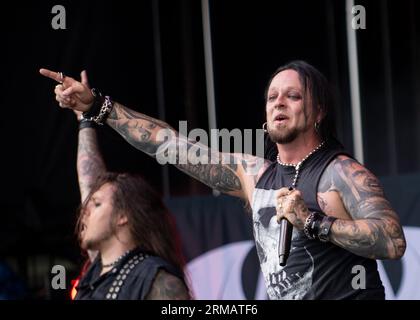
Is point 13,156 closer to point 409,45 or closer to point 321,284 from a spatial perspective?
point 409,45

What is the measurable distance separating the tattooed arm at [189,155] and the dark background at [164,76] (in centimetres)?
232

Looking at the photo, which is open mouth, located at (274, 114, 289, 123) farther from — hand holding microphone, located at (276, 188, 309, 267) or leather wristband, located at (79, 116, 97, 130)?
leather wristband, located at (79, 116, 97, 130)

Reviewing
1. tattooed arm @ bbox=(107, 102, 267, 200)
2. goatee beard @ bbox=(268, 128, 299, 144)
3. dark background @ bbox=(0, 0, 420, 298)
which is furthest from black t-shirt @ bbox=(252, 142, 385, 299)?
dark background @ bbox=(0, 0, 420, 298)

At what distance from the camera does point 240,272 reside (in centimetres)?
575

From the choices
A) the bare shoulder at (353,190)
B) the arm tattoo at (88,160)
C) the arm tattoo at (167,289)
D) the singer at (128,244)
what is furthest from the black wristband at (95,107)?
the bare shoulder at (353,190)

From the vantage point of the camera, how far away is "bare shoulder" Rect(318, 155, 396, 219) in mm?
3191

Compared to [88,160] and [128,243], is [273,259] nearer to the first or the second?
[128,243]

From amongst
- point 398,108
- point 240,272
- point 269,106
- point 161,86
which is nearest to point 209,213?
point 240,272

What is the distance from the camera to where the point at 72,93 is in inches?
144

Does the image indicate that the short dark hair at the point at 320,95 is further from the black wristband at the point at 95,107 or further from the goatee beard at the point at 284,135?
the black wristband at the point at 95,107

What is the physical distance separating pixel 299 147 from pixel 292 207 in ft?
1.67

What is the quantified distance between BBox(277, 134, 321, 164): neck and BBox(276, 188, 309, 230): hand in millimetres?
451

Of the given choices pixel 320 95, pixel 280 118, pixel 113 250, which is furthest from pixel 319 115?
pixel 113 250

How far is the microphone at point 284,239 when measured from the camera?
3.09 metres
